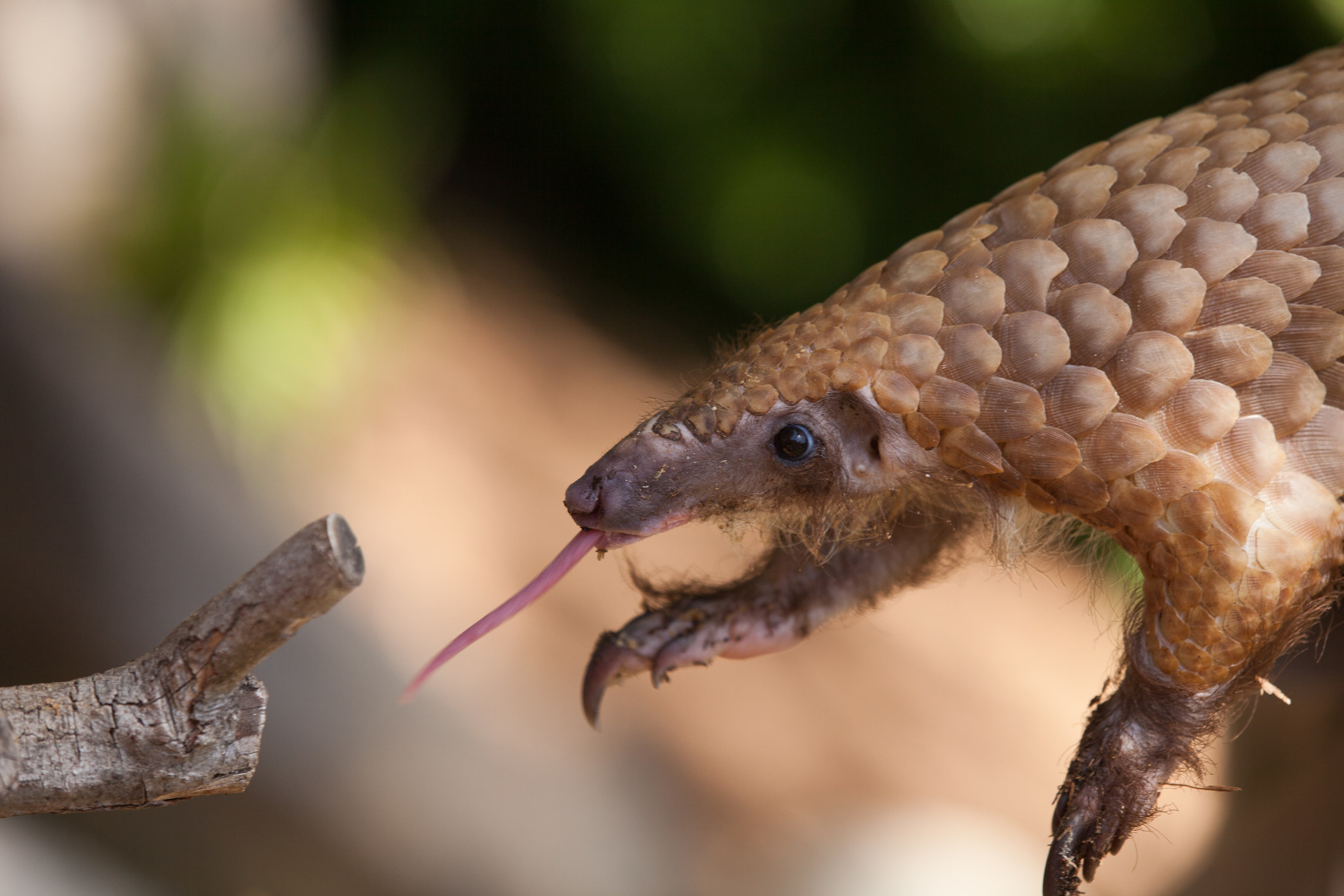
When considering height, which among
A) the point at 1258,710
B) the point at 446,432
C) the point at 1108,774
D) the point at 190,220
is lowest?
the point at 1258,710

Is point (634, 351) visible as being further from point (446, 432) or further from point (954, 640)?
point (954, 640)

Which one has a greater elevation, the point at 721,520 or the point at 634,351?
the point at 721,520

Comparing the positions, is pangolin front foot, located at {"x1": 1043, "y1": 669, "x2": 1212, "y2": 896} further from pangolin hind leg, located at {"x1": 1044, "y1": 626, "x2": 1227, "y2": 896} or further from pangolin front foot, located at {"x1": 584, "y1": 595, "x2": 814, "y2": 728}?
pangolin front foot, located at {"x1": 584, "y1": 595, "x2": 814, "y2": 728}

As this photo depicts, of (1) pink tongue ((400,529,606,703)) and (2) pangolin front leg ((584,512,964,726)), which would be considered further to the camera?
(2) pangolin front leg ((584,512,964,726))

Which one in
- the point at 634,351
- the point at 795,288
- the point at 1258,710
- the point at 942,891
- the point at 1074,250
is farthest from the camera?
the point at 634,351

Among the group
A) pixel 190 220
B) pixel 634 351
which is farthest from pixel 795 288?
pixel 190 220

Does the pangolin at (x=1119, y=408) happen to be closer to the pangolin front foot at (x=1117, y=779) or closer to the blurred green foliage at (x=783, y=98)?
the pangolin front foot at (x=1117, y=779)

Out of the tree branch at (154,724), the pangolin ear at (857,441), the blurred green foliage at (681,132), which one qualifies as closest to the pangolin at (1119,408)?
the pangolin ear at (857,441)

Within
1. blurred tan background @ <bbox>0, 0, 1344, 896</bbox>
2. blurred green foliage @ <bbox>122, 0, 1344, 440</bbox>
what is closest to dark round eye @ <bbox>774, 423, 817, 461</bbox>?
blurred tan background @ <bbox>0, 0, 1344, 896</bbox>
